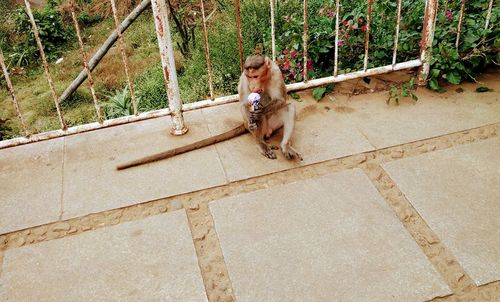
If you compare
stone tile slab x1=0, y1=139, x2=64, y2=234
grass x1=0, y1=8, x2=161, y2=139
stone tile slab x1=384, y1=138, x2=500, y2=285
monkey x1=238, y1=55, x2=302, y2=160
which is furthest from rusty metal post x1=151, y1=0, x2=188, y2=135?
grass x1=0, y1=8, x2=161, y2=139

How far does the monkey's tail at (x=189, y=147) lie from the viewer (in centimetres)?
335

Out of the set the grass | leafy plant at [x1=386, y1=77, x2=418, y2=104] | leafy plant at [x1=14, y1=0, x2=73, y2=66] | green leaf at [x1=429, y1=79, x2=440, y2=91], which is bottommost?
the grass

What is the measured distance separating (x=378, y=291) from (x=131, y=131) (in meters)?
2.21

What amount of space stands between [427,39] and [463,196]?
59.1 inches

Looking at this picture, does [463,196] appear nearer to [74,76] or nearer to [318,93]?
[318,93]

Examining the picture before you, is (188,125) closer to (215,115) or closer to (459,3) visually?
(215,115)

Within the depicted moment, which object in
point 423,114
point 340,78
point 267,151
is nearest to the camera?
point 267,151

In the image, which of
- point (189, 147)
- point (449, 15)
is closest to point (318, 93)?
point (189, 147)

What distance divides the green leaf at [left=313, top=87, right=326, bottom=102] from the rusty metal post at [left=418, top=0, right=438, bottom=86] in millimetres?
811

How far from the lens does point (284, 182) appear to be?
3.12 metres

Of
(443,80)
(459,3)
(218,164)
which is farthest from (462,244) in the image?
(459,3)

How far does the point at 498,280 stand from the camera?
239 cm

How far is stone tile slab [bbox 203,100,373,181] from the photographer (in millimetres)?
3266

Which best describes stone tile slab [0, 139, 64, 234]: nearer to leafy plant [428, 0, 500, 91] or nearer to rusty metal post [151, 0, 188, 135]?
rusty metal post [151, 0, 188, 135]
